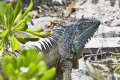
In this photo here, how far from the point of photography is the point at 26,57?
102 centimetres

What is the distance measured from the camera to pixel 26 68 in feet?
3.29

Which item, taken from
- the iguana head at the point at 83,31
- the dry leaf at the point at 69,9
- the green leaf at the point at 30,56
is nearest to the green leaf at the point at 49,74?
the green leaf at the point at 30,56

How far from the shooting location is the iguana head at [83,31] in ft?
10.5

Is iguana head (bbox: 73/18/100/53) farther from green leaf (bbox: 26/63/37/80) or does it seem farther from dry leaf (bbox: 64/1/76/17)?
dry leaf (bbox: 64/1/76/17)

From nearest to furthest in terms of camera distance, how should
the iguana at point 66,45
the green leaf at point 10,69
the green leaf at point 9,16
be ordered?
the green leaf at point 10,69, the green leaf at point 9,16, the iguana at point 66,45

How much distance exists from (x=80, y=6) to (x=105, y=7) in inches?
32.6

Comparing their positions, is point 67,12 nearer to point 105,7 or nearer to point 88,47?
point 105,7

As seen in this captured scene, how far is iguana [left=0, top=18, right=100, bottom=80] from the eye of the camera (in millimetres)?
3018

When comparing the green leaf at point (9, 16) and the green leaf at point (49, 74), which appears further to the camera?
the green leaf at point (9, 16)

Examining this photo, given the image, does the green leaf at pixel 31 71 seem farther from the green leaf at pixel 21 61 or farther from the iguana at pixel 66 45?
the iguana at pixel 66 45

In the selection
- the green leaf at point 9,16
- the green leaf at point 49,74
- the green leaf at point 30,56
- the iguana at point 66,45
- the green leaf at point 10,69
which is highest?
the green leaf at point 9,16

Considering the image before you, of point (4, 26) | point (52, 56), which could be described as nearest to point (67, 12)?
point (52, 56)

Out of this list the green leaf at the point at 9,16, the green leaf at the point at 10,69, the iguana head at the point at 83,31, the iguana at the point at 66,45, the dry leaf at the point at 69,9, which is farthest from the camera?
the dry leaf at the point at 69,9

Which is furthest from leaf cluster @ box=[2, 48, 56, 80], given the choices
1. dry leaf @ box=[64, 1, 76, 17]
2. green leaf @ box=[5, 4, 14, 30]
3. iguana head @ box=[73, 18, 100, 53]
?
dry leaf @ box=[64, 1, 76, 17]
